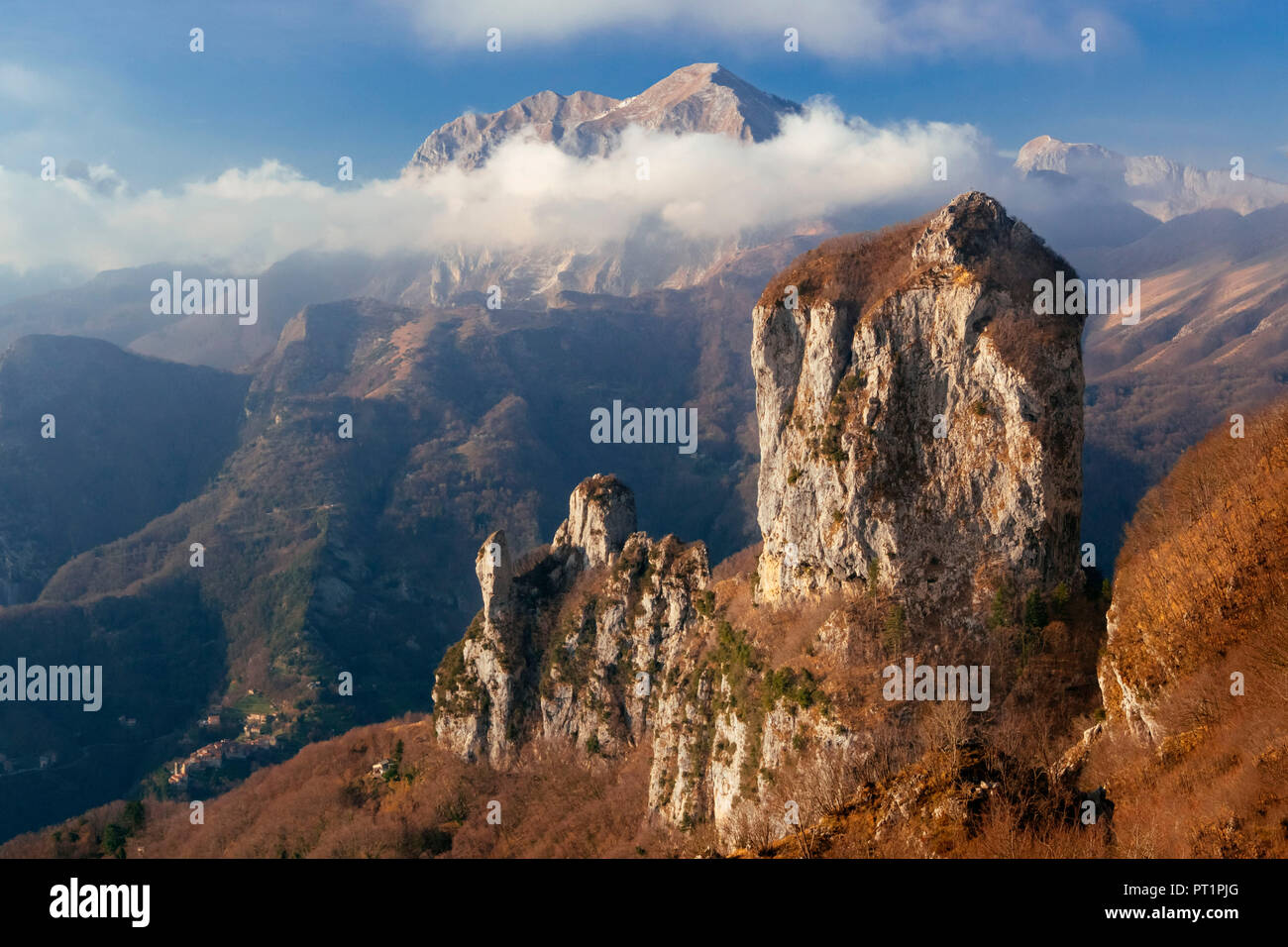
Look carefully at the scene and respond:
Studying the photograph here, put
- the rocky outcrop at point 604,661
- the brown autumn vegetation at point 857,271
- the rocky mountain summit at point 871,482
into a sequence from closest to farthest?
the rocky mountain summit at point 871,482 < the brown autumn vegetation at point 857,271 < the rocky outcrop at point 604,661

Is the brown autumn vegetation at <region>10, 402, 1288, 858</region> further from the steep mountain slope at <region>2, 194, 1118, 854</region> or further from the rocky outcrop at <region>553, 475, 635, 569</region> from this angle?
the rocky outcrop at <region>553, 475, 635, 569</region>

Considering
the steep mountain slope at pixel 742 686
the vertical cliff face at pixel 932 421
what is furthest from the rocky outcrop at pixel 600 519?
the vertical cliff face at pixel 932 421

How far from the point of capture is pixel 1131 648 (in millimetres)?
48125

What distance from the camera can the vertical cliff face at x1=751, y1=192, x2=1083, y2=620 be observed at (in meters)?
61.8

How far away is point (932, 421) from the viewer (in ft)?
216

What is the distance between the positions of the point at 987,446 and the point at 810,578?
16.1 metres

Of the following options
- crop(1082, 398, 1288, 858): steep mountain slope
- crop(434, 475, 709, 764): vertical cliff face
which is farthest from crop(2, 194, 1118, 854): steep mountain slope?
crop(1082, 398, 1288, 858): steep mountain slope

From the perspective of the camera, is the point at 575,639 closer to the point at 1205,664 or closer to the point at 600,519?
the point at 600,519

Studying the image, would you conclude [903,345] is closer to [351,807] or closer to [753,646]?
[753,646]

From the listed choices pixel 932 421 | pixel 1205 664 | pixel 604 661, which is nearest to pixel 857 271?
pixel 932 421

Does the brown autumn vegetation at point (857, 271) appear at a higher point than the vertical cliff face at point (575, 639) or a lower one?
higher

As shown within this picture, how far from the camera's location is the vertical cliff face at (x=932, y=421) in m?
61.8

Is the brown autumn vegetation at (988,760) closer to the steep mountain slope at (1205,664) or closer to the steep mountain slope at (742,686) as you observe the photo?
the steep mountain slope at (1205,664)
